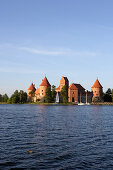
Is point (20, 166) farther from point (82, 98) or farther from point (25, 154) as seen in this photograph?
point (82, 98)

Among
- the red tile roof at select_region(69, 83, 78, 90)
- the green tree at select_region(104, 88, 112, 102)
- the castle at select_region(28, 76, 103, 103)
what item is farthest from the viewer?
the green tree at select_region(104, 88, 112, 102)

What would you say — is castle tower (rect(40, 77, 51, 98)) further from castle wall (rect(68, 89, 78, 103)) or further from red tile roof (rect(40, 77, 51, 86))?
castle wall (rect(68, 89, 78, 103))

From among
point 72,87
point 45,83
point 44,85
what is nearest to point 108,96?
point 72,87

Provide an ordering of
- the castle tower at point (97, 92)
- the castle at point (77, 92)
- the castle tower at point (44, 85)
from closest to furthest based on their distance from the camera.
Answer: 1. the castle tower at point (44, 85)
2. the castle at point (77, 92)
3. the castle tower at point (97, 92)

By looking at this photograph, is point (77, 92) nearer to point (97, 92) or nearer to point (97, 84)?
point (97, 92)

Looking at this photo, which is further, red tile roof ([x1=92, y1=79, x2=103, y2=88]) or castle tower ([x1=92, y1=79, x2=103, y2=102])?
red tile roof ([x1=92, y1=79, x2=103, y2=88])

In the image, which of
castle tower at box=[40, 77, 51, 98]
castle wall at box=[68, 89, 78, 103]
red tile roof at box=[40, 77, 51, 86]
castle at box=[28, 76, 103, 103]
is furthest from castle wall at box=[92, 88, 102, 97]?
red tile roof at box=[40, 77, 51, 86]

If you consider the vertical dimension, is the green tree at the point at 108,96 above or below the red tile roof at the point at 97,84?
below

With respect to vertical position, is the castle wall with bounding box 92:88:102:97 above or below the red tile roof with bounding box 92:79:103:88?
below

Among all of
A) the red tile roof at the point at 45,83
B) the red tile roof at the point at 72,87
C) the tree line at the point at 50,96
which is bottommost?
the tree line at the point at 50,96

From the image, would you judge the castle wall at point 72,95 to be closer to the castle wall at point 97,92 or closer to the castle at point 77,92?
the castle at point 77,92

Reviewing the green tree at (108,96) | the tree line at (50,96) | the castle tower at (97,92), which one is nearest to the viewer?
the tree line at (50,96)

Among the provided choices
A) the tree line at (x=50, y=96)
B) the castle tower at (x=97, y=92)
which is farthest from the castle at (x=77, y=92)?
the tree line at (x=50, y=96)

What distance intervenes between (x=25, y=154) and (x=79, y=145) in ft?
17.9
